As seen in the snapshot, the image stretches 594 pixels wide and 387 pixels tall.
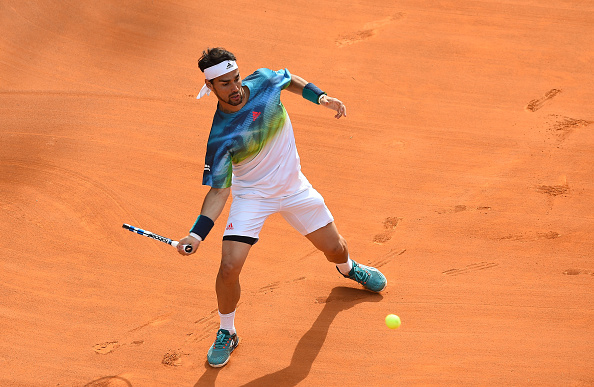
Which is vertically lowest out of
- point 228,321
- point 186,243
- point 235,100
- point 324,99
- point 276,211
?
point 228,321

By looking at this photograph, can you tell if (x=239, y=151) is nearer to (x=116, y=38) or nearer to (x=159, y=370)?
(x=159, y=370)

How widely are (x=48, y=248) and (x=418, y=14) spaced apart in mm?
6603

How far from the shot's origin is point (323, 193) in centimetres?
718

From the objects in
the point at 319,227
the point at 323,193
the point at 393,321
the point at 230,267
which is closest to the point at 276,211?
the point at 319,227

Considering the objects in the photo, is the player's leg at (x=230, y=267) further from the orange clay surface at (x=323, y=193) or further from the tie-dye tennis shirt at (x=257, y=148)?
the orange clay surface at (x=323, y=193)

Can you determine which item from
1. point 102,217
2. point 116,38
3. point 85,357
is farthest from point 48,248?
point 116,38

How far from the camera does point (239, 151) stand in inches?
195

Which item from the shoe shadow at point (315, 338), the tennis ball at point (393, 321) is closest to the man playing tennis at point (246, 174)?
the shoe shadow at point (315, 338)

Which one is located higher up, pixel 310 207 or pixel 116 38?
pixel 116 38

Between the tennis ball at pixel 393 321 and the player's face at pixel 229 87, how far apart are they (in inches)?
89.6

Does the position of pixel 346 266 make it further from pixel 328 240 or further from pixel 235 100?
pixel 235 100

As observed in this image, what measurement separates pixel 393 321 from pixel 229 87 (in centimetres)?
244

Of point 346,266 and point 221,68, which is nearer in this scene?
point 221,68

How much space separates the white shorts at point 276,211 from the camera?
199 inches
